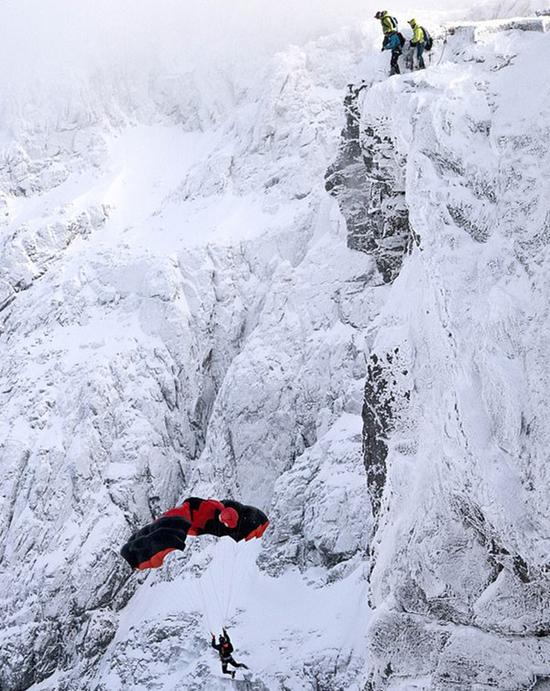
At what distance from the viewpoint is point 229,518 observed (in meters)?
21.0

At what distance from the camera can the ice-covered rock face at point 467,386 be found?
17.7m

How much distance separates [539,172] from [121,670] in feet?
93.0

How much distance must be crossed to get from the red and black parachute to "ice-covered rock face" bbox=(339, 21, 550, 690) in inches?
143

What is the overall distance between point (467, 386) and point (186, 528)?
7.87 metres

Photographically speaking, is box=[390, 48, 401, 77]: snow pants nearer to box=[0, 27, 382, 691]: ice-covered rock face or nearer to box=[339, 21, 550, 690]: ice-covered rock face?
box=[339, 21, 550, 690]: ice-covered rock face

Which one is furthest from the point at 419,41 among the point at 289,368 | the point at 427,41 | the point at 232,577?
the point at 232,577

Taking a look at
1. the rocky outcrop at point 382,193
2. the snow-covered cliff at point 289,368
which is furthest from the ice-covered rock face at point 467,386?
the rocky outcrop at point 382,193

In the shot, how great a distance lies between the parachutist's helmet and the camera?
826 inches

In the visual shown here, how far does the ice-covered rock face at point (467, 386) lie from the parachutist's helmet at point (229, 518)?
3997mm

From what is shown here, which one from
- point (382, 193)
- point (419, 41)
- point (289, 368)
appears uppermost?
Answer: point (419, 41)

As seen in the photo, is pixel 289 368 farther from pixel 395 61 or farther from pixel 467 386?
pixel 467 386

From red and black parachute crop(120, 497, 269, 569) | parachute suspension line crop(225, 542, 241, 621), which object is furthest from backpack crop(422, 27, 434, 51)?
parachute suspension line crop(225, 542, 241, 621)

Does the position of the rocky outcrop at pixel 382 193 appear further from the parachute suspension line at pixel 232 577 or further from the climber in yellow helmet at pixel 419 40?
the parachute suspension line at pixel 232 577

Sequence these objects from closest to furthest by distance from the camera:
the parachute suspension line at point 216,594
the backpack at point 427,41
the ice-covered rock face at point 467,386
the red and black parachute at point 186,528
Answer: the ice-covered rock face at point 467,386 → the red and black parachute at point 186,528 → the backpack at point 427,41 → the parachute suspension line at point 216,594
